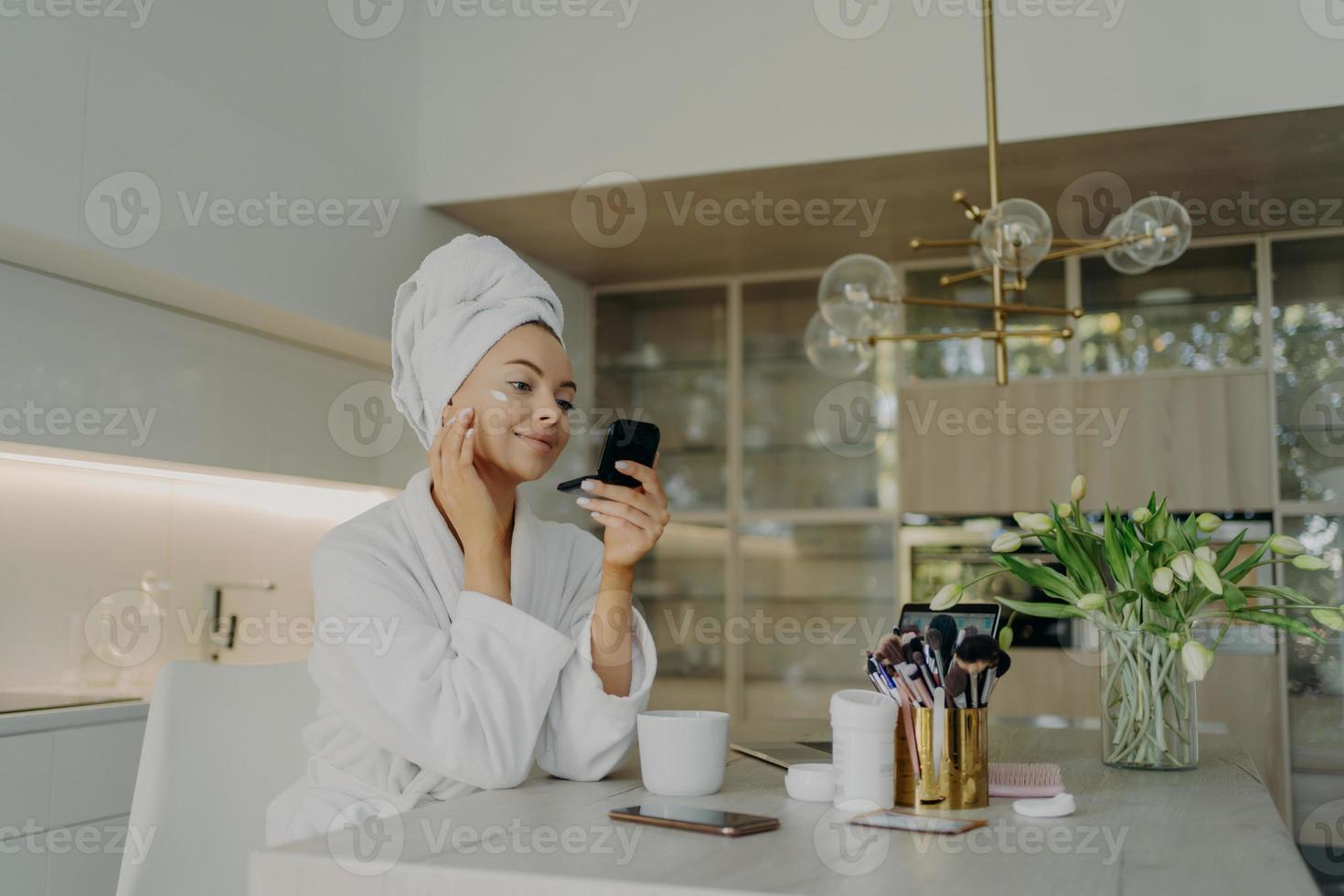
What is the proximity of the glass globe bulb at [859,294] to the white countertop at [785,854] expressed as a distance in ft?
4.50

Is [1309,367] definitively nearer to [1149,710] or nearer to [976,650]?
[1149,710]

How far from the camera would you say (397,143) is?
355 centimetres

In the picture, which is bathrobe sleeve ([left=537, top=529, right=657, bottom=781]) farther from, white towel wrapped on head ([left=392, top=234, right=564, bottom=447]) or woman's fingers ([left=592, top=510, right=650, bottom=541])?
white towel wrapped on head ([left=392, top=234, right=564, bottom=447])

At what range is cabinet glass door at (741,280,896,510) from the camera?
445 centimetres

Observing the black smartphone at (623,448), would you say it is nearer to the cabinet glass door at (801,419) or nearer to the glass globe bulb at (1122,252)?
the glass globe bulb at (1122,252)

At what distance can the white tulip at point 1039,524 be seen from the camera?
1628 millimetres

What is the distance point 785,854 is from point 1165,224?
1738 millimetres

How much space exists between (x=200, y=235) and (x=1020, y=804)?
7.22 ft

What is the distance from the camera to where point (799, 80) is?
3.34 m

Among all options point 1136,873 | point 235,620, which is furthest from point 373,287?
point 1136,873

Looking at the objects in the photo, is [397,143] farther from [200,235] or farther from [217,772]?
[217,772]

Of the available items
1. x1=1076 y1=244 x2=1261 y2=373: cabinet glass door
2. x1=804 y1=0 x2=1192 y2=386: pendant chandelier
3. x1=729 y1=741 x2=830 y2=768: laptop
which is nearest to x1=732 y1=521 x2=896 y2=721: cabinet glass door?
x1=1076 y1=244 x2=1261 y2=373: cabinet glass door

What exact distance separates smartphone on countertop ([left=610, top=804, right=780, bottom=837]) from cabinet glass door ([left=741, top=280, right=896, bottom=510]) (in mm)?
3390

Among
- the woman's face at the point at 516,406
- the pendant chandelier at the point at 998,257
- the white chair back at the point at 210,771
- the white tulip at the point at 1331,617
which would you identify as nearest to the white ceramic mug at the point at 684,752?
the woman's face at the point at 516,406
